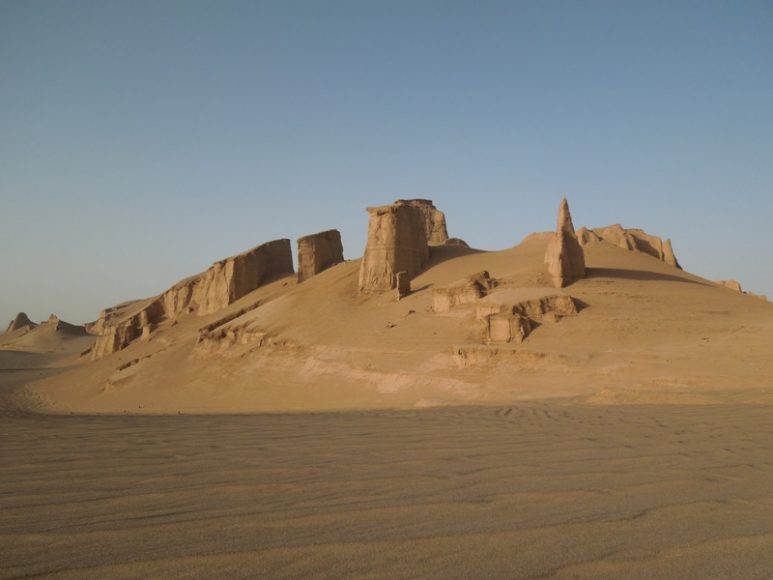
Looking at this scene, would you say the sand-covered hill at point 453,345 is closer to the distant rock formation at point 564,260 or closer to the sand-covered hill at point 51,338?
the distant rock formation at point 564,260

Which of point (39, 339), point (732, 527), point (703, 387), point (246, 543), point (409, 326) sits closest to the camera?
point (246, 543)

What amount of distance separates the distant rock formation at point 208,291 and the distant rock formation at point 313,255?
4772mm

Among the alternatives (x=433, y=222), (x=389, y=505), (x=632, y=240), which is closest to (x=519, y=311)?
(x=389, y=505)

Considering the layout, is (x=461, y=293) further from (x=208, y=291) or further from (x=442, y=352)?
(x=208, y=291)

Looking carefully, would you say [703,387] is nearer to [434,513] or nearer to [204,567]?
[434,513]

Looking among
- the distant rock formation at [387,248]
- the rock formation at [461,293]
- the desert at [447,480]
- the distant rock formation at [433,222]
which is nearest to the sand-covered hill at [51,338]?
the distant rock formation at [433,222]

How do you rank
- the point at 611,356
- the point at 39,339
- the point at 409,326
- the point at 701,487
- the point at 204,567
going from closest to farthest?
the point at 204,567 → the point at 701,487 → the point at 611,356 → the point at 409,326 → the point at 39,339

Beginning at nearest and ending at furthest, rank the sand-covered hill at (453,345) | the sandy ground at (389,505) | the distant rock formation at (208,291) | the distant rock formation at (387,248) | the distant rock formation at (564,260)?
the sandy ground at (389,505)
the sand-covered hill at (453,345)
the distant rock formation at (564,260)
the distant rock formation at (387,248)
the distant rock formation at (208,291)

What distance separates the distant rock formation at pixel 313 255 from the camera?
34.7 m

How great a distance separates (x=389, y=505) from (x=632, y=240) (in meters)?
40.6

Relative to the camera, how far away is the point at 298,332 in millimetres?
24781

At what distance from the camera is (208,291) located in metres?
38.2

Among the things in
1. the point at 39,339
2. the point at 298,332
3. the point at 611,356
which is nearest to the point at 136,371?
the point at 298,332

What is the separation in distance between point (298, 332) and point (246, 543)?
22427 mm
